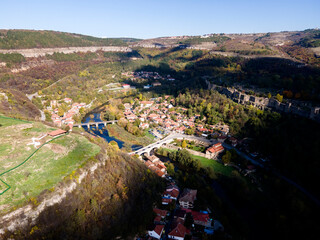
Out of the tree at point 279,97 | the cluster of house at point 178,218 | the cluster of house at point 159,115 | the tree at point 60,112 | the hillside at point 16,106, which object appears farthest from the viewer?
the tree at point 60,112

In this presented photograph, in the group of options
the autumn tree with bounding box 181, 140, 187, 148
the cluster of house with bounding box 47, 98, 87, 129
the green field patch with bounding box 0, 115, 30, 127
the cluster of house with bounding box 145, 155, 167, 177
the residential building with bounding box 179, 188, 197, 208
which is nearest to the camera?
the residential building with bounding box 179, 188, 197, 208

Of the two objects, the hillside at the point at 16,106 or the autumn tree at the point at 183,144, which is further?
the hillside at the point at 16,106

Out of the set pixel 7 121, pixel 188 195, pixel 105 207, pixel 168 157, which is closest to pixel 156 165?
pixel 168 157

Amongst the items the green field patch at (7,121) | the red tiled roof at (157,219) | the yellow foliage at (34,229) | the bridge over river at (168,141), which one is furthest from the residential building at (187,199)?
the green field patch at (7,121)

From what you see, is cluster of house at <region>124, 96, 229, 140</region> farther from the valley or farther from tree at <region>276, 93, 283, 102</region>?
tree at <region>276, 93, 283, 102</region>

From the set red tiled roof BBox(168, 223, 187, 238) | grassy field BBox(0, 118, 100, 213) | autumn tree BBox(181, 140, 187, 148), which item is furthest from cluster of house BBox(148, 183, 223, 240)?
autumn tree BBox(181, 140, 187, 148)

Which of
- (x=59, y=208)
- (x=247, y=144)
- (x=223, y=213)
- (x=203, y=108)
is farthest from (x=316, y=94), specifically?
(x=59, y=208)

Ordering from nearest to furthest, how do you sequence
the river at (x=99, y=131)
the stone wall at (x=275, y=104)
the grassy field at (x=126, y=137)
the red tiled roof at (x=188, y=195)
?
the red tiled roof at (x=188, y=195), the stone wall at (x=275, y=104), the river at (x=99, y=131), the grassy field at (x=126, y=137)

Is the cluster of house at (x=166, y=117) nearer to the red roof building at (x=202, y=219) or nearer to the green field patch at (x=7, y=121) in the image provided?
the red roof building at (x=202, y=219)
